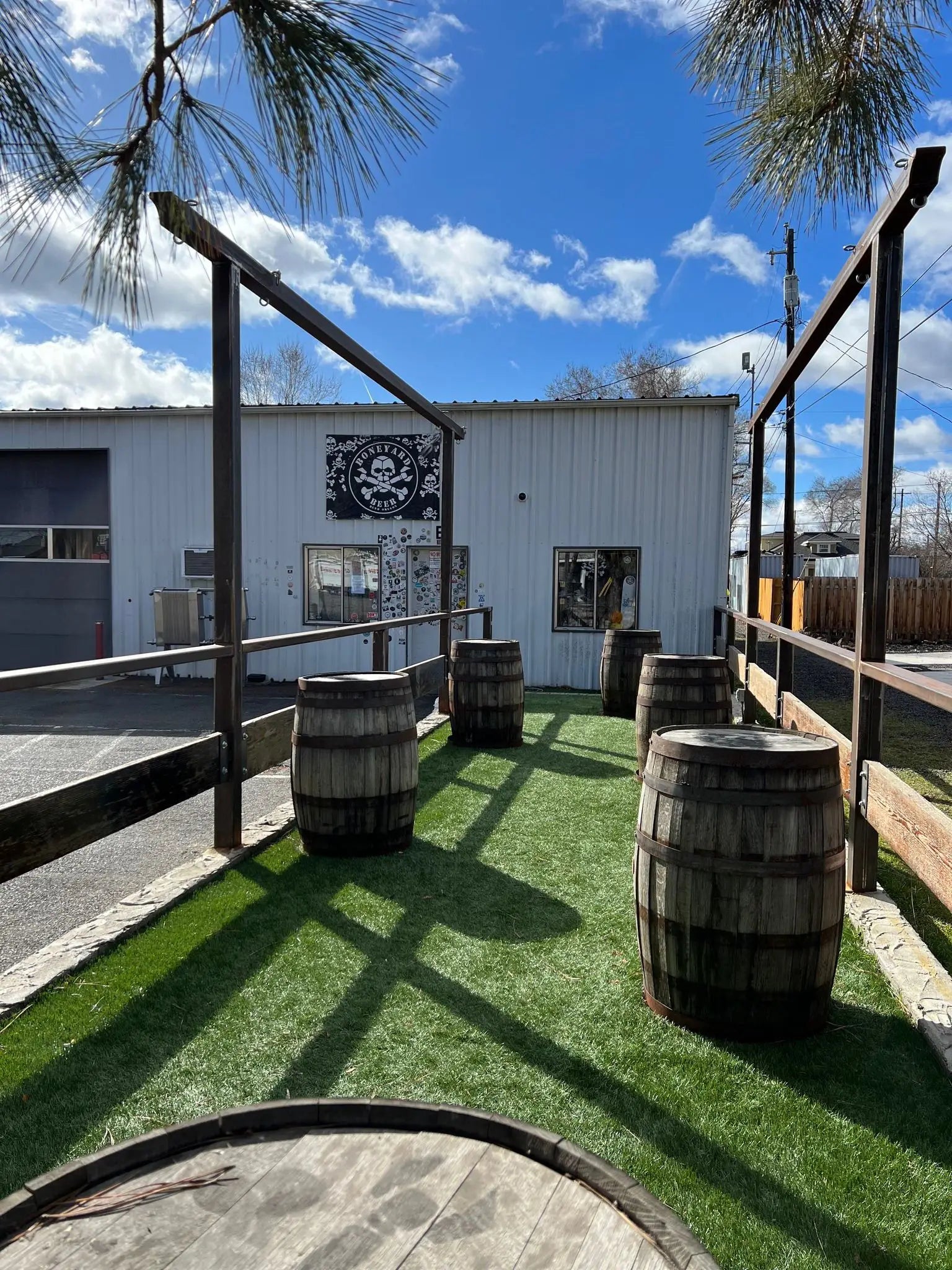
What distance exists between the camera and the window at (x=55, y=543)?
14.8 m

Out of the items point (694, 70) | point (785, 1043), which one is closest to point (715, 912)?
point (785, 1043)

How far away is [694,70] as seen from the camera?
110 inches

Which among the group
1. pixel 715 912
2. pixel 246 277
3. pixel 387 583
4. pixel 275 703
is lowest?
pixel 275 703

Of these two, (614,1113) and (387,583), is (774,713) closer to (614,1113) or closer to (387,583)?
(614,1113)

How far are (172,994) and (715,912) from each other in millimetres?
1723

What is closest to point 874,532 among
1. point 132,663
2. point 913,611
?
point 132,663

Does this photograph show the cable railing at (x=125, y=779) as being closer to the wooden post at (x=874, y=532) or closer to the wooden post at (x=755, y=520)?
the wooden post at (x=874, y=532)

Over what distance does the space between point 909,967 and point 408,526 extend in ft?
35.6

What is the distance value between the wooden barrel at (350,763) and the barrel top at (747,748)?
166 cm

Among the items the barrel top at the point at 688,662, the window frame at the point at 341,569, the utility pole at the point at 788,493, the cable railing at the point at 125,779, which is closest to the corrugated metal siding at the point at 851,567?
the utility pole at the point at 788,493

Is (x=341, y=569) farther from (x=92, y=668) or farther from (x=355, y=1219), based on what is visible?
(x=355, y=1219)

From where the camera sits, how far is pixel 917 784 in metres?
6.18

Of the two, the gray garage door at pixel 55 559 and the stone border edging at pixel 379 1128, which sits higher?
the gray garage door at pixel 55 559

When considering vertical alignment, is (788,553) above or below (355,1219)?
above
